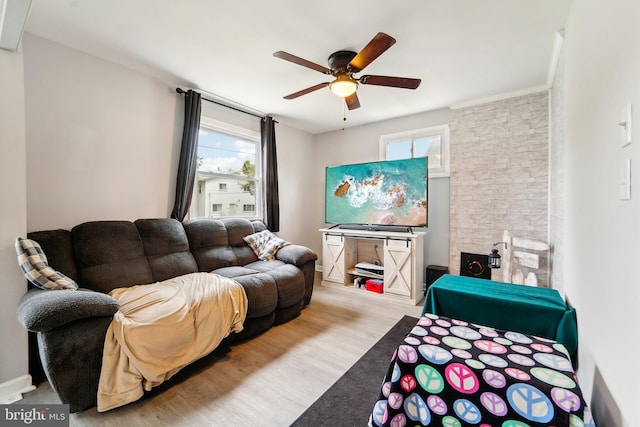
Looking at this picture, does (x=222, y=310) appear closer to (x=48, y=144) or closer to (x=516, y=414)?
(x=516, y=414)

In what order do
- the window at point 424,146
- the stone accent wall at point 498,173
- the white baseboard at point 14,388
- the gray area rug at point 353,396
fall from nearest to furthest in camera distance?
the gray area rug at point 353,396, the white baseboard at point 14,388, the stone accent wall at point 498,173, the window at point 424,146

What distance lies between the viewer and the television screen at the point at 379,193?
11.5ft

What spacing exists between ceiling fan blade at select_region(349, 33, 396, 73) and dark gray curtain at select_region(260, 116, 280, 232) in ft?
6.80

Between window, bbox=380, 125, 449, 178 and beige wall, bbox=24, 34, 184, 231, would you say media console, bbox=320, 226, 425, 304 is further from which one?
beige wall, bbox=24, 34, 184, 231

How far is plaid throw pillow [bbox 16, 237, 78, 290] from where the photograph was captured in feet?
5.51

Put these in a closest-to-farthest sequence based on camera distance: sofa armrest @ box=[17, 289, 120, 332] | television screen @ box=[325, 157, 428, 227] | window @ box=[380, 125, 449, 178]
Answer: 1. sofa armrest @ box=[17, 289, 120, 332]
2. television screen @ box=[325, 157, 428, 227]
3. window @ box=[380, 125, 449, 178]

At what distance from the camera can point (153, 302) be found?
1925mm

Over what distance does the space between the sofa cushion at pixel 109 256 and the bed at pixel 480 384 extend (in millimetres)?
2272

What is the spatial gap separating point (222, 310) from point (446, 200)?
3.19 m

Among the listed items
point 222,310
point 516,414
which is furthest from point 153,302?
point 516,414

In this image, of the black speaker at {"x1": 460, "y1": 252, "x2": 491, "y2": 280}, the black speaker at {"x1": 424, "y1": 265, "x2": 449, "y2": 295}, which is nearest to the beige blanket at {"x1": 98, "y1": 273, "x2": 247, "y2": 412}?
the black speaker at {"x1": 424, "y1": 265, "x2": 449, "y2": 295}

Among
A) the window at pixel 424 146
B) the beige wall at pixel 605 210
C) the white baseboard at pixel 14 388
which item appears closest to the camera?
the beige wall at pixel 605 210

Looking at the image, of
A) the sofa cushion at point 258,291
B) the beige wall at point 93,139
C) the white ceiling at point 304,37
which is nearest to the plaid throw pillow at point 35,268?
the beige wall at point 93,139

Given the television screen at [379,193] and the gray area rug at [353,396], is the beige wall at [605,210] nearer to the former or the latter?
the gray area rug at [353,396]
